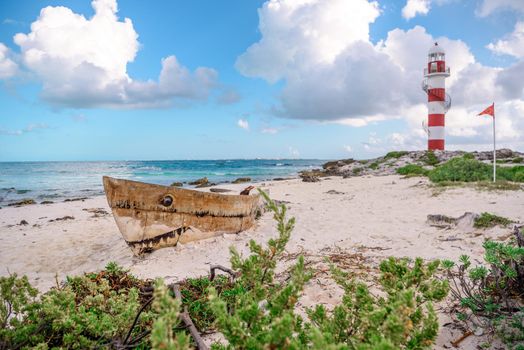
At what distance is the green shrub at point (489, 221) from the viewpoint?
5996mm

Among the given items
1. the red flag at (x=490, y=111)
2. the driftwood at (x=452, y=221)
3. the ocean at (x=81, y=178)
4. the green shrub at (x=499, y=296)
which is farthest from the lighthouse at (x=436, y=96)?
the green shrub at (x=499, y=296)

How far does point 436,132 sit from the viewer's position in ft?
102

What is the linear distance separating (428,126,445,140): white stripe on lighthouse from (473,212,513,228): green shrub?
2781 cm

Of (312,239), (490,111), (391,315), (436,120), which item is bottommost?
(312,239)

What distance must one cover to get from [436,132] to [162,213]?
3086 centimetres

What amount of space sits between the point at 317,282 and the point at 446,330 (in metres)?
1.43

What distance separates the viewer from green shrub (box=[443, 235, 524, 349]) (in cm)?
244

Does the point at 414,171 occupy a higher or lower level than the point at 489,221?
higher

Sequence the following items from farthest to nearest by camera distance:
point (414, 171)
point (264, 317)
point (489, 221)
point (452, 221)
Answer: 1. point (414, 171)
2. point (452, 221)
3. point (489, 221)
4. point (264, 317)

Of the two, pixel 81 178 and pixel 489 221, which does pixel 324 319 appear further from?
pixel 81 178

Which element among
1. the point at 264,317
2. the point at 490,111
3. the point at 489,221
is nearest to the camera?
the point at 264,317

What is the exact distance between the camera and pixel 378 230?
688cm

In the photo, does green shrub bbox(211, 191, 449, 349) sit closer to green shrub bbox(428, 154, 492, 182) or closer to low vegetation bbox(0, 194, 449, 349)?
low vegetation bbox(0, 194, 449, 349)

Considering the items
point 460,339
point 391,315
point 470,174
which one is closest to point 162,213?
point 460,339
